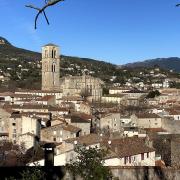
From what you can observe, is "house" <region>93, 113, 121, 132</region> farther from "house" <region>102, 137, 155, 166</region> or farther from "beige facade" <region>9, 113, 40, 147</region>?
"house" <region>102, 137, 155, 166</region>

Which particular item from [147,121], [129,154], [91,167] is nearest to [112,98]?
[147,121]

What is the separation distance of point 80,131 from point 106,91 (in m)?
55.4

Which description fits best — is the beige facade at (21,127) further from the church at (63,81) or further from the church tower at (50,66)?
the church tower at (50,66)

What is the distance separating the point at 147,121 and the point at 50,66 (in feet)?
134

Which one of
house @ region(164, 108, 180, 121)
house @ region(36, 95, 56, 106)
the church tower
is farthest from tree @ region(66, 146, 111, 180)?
the church tower

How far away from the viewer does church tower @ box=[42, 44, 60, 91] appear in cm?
8488

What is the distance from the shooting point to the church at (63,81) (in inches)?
3179

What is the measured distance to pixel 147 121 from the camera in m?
47.2

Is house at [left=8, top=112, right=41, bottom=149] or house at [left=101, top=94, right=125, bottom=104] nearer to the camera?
house at [left=8, top=112, right=41, bottom=149]

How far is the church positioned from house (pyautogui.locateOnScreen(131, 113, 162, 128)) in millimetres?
32437

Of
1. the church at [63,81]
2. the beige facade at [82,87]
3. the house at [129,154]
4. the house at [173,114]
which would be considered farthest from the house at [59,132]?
the beige facade at [82,87]

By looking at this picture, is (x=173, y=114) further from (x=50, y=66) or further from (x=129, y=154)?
(x=50, y=66)

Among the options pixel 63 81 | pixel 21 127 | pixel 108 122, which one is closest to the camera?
pixel 21 127

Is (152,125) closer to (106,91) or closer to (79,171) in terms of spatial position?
(79,171)
